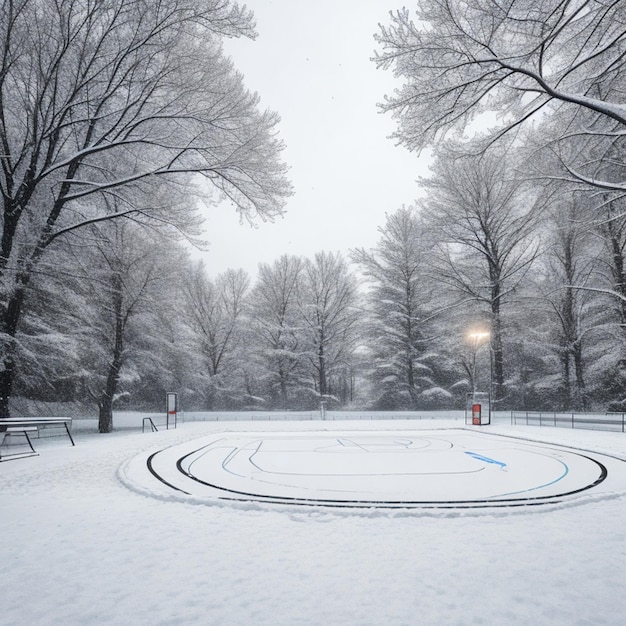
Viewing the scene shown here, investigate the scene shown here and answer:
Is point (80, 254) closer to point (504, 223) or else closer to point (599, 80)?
point (599, 80)

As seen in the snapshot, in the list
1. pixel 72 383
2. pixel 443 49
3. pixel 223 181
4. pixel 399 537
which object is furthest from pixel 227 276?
pixel 399 537

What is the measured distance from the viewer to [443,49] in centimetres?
841

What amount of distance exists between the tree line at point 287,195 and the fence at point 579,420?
10.8 ft

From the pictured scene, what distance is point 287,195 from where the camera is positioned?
1395 cm

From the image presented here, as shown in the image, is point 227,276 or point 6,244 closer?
point 6,244

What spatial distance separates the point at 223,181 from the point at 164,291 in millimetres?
12533

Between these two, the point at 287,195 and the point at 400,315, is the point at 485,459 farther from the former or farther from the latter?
the point at 400,315

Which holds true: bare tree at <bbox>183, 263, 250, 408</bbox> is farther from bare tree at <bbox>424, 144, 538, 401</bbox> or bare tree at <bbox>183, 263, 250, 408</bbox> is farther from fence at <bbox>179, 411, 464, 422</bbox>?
bare tree at <bbox>424, 144, 538, 401</bbox>

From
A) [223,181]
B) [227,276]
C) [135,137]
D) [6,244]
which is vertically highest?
[227,276]

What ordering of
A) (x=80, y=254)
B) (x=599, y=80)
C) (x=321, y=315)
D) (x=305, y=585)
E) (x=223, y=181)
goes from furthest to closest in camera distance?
1. (x=321, y=315)
2. (x=80, y=254)
3. (x=223, y=181)
4. (x=599, y=80)
5. (x=305, y=585)

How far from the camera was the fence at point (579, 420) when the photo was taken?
59.1ft

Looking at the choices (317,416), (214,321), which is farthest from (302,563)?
(214,321)

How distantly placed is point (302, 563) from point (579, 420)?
→ 790 inches

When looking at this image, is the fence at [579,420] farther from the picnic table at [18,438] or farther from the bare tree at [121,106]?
the picnic table at [18,438]
